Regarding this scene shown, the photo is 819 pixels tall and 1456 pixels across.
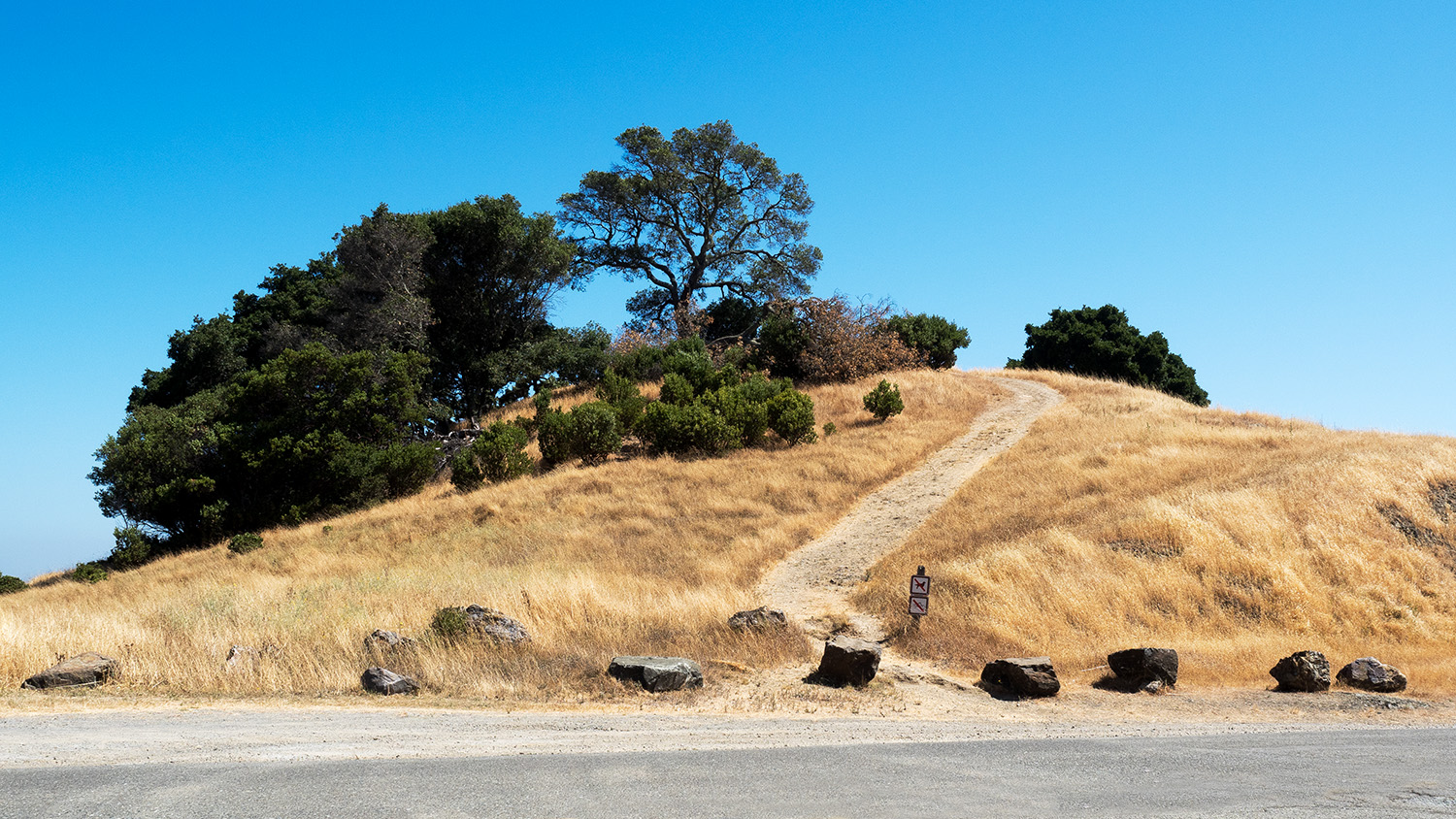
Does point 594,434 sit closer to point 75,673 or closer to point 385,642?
point 385,642

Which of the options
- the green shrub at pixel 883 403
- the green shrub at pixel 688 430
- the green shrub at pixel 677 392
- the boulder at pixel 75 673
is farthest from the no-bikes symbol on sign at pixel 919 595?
the green shrub at pixel 883 403

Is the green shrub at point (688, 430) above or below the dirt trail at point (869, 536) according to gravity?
above

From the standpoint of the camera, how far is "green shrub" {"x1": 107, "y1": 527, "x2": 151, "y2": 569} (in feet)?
89.7

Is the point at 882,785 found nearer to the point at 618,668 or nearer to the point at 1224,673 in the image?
the point at 618,668

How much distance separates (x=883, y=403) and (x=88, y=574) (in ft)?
88.9

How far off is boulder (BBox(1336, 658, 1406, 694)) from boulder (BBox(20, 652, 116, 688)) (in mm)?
15737

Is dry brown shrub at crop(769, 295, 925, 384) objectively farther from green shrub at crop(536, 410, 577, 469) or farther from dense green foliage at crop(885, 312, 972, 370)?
green shrub at crop(536, 410, 577, 469)

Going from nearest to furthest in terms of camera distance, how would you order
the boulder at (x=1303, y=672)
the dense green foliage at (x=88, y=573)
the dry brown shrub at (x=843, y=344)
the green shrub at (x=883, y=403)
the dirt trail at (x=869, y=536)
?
the boulder at (x=1303, y=672) < the dirt trail at (x=869, y=536) < the dense green foliage at (x=88, y=573) < the green shrub at (x=883, y=403) < the dry brown shrub at (x=843, y=344)

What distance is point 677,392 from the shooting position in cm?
3095

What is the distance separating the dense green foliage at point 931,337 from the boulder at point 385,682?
34909mm

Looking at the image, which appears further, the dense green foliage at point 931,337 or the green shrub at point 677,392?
the dense green foliage at point 931,337

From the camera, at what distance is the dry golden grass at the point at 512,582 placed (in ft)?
33.6

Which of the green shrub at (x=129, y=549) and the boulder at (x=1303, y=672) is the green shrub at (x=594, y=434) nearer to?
the green shrub at (x=129, y=549)

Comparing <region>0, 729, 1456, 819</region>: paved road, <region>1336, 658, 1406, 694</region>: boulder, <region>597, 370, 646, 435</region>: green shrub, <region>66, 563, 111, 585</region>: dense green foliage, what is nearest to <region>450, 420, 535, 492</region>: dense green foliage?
<region>597, 370, 646, 435</region>: green shrub
